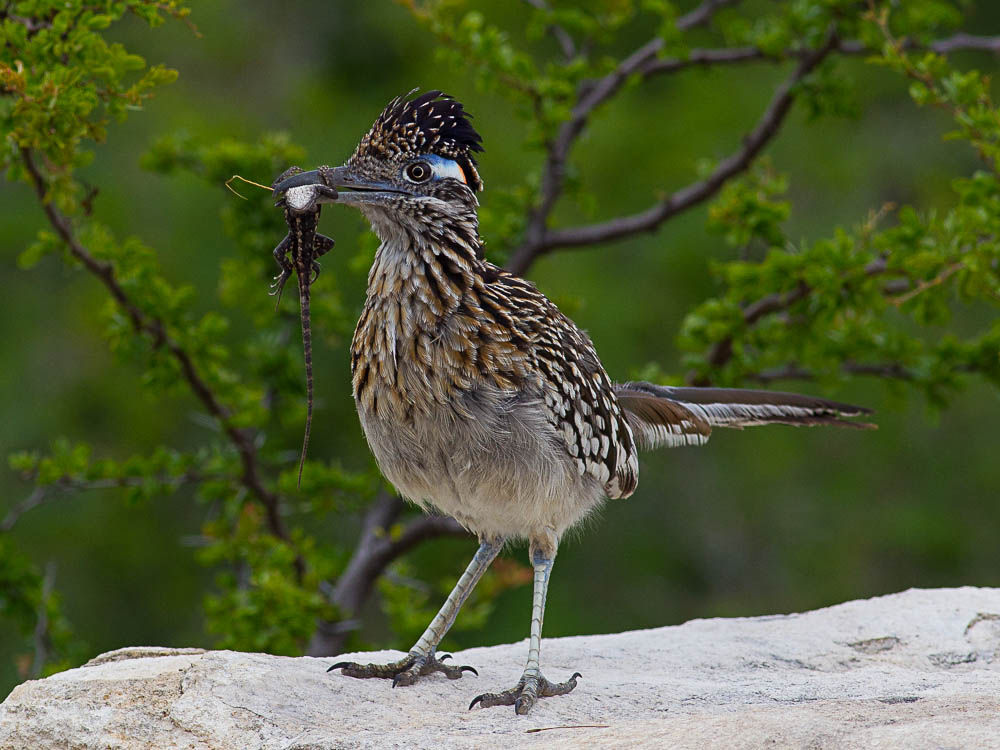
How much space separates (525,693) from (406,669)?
65 centimetres

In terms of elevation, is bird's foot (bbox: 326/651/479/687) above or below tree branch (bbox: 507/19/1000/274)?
below

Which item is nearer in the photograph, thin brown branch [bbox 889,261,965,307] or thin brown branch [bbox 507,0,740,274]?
thin brown branch [bbox 889,261,965,307]

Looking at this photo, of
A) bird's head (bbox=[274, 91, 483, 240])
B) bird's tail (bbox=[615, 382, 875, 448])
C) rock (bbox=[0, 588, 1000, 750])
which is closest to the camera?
rock (bbox=[0, 588, 1000, 750])

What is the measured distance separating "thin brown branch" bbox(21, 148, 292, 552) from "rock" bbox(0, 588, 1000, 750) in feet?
6.91

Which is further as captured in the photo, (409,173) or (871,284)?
(871,284)

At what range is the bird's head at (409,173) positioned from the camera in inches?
184

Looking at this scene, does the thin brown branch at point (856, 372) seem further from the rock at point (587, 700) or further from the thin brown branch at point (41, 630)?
the thin brown branch at point (41, 630)

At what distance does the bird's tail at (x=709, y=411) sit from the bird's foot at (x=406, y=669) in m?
1.56

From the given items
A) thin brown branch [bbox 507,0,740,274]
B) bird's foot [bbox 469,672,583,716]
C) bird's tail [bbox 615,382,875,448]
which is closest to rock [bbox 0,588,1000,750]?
bird's foot [bbox 469,672,583,716]

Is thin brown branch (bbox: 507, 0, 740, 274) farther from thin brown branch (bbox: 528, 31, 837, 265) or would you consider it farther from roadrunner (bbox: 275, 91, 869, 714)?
roadrunner (bbox: 275, 91, 869, 714)

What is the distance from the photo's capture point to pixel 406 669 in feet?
16.6

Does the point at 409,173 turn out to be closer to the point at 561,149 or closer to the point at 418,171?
the point at 418,171

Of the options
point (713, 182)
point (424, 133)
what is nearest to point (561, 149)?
point (713, 182)

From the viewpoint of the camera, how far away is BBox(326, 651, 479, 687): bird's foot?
4.99 meters
